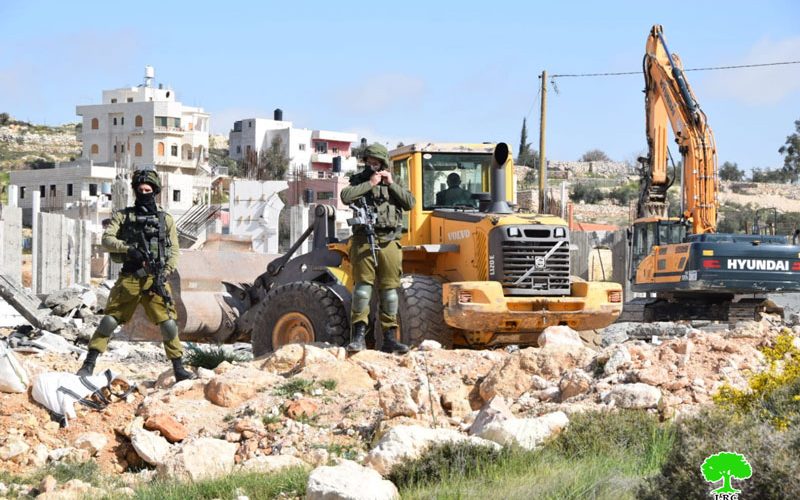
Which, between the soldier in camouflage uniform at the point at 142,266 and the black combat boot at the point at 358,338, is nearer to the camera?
the soldier in camouflage uniform at the point at 142,266

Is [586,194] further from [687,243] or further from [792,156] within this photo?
[687,243]

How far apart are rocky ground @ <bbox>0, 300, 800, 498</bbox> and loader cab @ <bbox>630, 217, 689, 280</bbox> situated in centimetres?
1027

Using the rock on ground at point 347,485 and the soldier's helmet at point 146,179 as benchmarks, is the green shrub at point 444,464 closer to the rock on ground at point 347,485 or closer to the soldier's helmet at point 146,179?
the rock on ground at point 347,485

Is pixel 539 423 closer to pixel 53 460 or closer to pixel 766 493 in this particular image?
pixel 766 493

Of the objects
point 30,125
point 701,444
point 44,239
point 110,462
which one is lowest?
point 110,462

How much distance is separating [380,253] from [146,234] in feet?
6.75

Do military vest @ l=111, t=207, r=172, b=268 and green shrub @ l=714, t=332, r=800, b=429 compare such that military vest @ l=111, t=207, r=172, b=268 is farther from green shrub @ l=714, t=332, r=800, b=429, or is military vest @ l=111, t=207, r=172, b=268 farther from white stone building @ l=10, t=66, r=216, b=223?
white stone building @ l=10, t=66, r=216, b=223

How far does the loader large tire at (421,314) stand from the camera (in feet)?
37.4

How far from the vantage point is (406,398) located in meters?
8.69

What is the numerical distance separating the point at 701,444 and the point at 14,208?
14.9 metres

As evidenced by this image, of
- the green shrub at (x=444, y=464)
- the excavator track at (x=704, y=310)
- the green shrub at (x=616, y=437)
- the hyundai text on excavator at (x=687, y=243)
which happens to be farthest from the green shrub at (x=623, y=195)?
the green shrub at (x=444, y=464)

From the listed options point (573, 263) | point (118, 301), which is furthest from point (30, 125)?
point (118, 301)

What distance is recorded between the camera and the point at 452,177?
12.5m

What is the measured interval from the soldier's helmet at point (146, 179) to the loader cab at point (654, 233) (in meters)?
12.1
